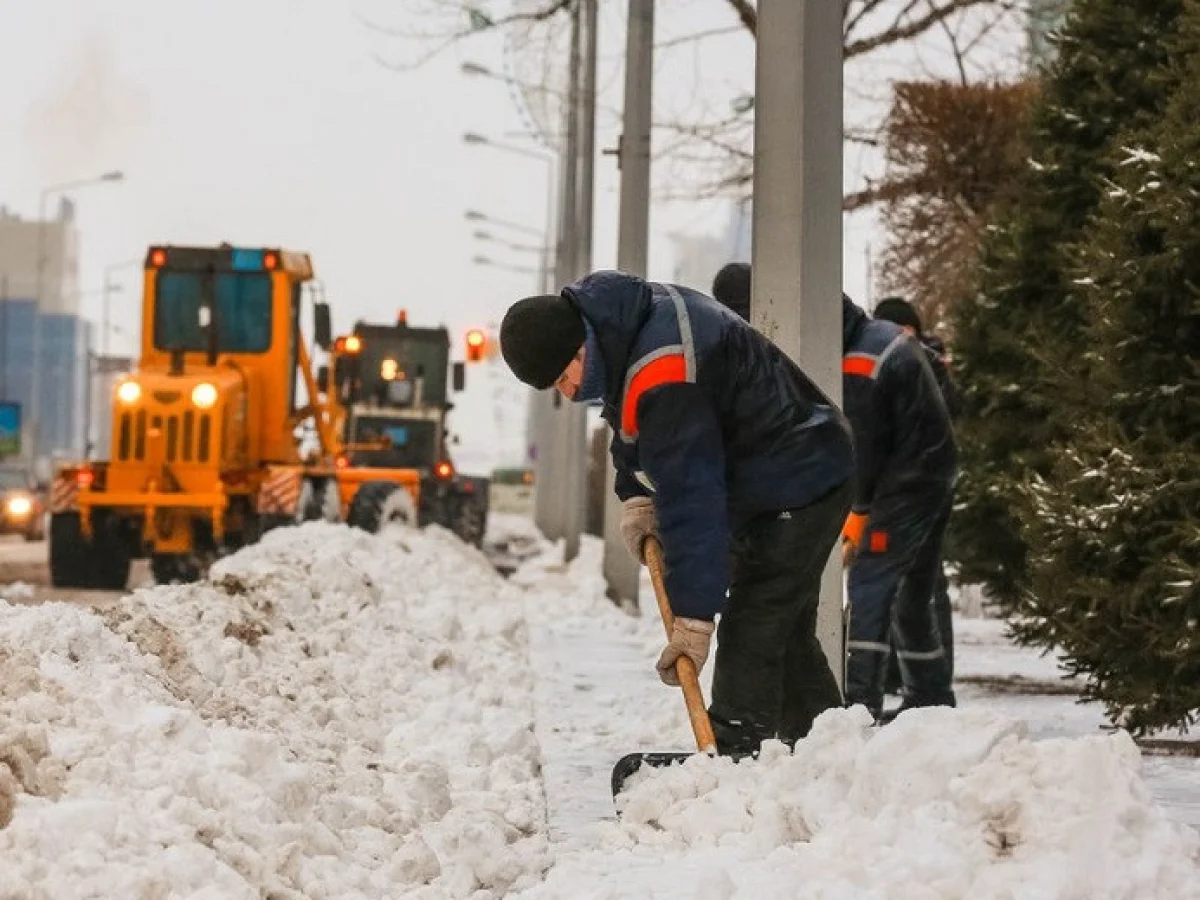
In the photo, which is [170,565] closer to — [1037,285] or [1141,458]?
[1037,285]

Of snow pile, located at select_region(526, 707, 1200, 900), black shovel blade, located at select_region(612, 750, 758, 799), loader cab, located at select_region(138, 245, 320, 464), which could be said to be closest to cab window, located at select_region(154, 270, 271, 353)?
loader cab, located at select_region(138, 245, 320, 464)

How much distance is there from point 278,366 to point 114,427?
204 cm

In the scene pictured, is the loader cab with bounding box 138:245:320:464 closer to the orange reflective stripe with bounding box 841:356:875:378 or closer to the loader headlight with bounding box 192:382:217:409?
the loader headlight with bounding box 192:382:217:409

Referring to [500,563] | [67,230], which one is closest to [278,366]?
[500,563]

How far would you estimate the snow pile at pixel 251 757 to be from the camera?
5.12 m

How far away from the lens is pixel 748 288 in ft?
29.2

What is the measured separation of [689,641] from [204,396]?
14537 mm

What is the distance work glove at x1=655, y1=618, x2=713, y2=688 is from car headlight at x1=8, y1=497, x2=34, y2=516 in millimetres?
31752

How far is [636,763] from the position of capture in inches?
265

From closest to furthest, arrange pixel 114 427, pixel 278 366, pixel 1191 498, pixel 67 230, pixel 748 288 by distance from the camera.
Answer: pixel 1191 498 → pixel 748 288 → pixel 114 427 → pixel 278 366 → pixel 67 230

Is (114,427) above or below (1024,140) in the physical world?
below

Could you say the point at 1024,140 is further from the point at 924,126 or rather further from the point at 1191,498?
the point at 924,126

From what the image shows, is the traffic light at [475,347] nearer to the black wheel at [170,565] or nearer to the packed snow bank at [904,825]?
the black wheel at [170,565]

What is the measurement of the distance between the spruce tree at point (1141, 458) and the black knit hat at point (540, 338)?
2.66 m
